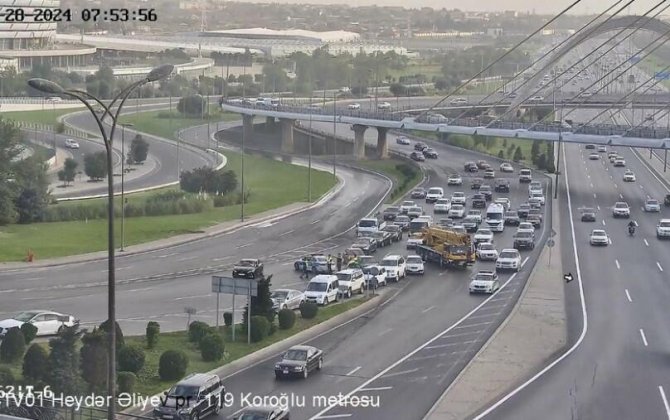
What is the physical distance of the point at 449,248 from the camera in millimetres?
36000

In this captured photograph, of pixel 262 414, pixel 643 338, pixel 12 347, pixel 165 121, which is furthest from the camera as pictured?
pixel 165 121

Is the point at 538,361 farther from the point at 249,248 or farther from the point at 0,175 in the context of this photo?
the point at 0,175

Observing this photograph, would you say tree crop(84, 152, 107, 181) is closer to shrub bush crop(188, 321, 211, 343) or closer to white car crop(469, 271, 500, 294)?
white car crop(469, 271, 500, 294)

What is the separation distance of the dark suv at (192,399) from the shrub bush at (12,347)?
343cm

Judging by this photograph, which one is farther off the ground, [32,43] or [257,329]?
[257,329]

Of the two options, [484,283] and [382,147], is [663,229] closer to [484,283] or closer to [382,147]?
[484,283]

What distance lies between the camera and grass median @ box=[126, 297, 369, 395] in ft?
66.9

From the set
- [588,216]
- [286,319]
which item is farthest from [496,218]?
[286,319]

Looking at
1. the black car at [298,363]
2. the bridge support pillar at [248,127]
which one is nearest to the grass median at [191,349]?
the black car at [298,363]

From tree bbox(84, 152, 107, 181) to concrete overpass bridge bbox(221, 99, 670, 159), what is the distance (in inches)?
679

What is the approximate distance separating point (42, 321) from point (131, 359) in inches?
188

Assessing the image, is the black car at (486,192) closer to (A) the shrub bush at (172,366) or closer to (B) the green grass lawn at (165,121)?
(B) the green grass lawn at (165,121)

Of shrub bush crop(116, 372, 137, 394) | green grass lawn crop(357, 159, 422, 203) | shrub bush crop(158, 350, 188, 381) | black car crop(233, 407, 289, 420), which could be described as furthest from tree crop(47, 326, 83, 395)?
green grass lawn crop(357, 159, 422, 203)

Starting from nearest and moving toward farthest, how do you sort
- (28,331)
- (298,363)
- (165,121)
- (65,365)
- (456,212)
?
(65,365), (298,363), (28,331), (456,212), (165,121)
